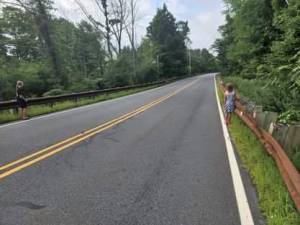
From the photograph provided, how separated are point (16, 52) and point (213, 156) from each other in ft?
154

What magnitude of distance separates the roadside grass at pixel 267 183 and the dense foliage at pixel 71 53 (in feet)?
46.8

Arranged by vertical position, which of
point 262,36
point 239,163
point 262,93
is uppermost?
point 262,36

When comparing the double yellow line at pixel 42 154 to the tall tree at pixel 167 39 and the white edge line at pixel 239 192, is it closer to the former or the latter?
the white edge line at pixel 239 192

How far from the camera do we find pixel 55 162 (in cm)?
658

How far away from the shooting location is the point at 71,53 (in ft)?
228

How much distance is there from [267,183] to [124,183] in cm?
218

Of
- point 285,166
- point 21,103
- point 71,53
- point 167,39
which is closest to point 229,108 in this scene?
point 285,166

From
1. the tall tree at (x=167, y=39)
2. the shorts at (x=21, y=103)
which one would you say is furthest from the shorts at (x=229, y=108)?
the tall tree at (x=167, y=39)

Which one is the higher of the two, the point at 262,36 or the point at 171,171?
the point at 262,36

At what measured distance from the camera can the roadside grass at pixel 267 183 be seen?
3.97 m

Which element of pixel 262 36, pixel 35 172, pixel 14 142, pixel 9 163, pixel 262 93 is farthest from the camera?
pixel 262 36

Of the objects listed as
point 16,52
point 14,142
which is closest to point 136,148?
point 14,142

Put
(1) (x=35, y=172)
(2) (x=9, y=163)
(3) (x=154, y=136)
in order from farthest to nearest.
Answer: (3) (x=154, y=136) < (2) (x=9, y=163) < (1) (x=35, y=172)

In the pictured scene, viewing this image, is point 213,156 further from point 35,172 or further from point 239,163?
point 35,172
